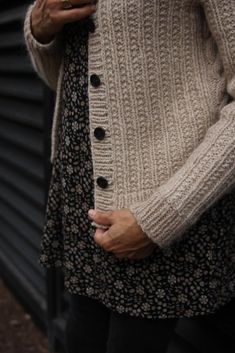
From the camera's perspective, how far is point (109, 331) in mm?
1427

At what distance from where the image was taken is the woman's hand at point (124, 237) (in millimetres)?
1165

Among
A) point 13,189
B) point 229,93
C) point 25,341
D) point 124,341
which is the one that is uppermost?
point 229,93

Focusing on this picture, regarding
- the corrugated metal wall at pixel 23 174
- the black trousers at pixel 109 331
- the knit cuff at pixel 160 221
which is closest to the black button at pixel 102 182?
the knit cuff at pixel 160 221

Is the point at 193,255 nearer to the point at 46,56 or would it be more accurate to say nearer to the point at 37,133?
the point at 46,56

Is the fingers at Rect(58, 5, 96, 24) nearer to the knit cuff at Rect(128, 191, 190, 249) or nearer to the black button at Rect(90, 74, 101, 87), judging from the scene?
the black button at Rect(90, 74, 101, 87)

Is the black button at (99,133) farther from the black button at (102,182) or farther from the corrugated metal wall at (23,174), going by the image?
the corrugated metal wall at (23,174)

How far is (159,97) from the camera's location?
123 centimetres

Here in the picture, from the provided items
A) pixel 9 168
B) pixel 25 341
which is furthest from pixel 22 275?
pixel 9 168

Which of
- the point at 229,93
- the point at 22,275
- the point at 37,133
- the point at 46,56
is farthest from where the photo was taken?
the point at 22,275

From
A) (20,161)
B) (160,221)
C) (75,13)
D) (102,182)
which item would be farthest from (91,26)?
(20,161)

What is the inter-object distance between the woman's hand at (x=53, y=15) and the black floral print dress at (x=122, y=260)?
0.16 feet

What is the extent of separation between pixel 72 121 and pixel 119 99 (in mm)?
174

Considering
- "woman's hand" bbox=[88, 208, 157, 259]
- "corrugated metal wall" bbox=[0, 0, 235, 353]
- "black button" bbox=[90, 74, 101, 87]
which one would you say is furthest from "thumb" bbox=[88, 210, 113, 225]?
"corrugated metal wall" bbox=[0, 0, 235, 353]

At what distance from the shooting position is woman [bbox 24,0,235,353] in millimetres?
1136
